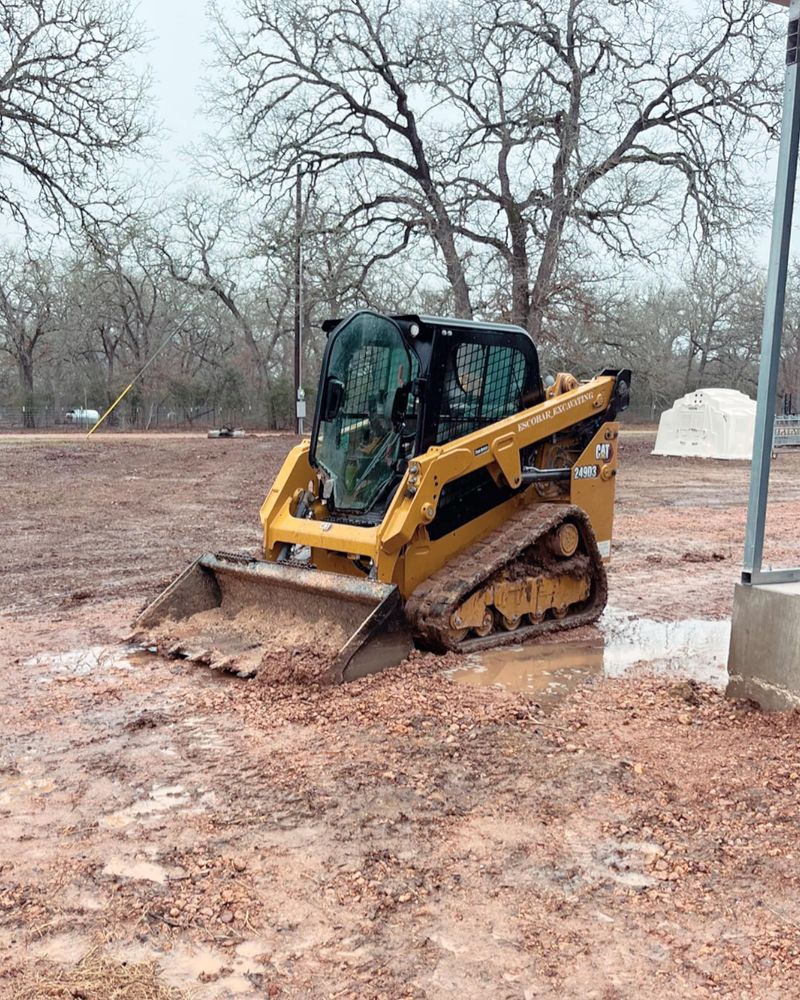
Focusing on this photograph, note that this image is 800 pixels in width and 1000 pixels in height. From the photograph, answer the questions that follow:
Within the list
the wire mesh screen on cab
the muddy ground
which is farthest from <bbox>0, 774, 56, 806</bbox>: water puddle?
the wire mesh screen on cab

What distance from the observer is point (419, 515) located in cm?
596

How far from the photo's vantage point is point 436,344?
638 centimetres

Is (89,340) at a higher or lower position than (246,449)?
higher

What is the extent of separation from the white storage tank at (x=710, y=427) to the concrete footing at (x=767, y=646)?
20.6 m

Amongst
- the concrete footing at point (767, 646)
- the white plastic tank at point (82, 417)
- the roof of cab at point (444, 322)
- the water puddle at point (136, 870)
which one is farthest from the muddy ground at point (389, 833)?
the white plastic tank at point (82, 417)

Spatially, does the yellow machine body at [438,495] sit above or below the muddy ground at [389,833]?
above

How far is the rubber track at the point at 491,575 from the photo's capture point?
596 centimetres

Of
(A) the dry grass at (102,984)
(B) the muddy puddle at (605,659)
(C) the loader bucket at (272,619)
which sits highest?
(C) the loader bucket at (272,619)

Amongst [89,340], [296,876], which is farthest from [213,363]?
[296,876]

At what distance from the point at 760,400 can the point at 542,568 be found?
235cm

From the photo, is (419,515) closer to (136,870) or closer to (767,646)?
(767,646)

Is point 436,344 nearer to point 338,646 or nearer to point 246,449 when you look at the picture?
point 338,646

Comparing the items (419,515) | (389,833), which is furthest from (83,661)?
(389,833)

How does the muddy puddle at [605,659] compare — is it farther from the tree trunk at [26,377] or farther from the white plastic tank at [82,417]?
the tree trunk at [26,377]
